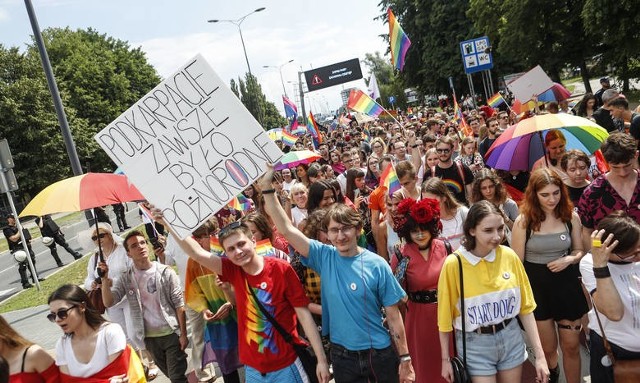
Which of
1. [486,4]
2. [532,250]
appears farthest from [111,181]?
[486,4]

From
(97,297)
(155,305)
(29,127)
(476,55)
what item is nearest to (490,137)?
(476,55)

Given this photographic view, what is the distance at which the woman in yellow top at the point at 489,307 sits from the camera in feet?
10.0

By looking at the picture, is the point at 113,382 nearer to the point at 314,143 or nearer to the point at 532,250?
the point at 532,250

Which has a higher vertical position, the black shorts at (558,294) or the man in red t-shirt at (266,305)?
the man in red t-shirt at (266,305)

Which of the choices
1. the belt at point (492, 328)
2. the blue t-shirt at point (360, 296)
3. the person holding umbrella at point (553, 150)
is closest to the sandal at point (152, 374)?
the blue t-shirt at point (360, 296)

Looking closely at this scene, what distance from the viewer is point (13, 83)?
38344mm

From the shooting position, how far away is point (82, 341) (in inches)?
122

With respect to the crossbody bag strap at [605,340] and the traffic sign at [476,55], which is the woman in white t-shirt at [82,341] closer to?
the crossbody bag strap at [605,340]

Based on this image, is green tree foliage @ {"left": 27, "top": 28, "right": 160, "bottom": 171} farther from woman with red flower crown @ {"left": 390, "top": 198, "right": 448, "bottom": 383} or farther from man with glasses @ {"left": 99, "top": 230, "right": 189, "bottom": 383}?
woman with red flower crown @ {"left": 390, "top": 198, "right": 448, "bottom": 383}

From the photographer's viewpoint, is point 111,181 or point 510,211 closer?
point 111,181

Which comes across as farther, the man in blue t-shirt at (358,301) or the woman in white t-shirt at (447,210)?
the woman in white t-shirt at (447,210)

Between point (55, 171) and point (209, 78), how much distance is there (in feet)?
134

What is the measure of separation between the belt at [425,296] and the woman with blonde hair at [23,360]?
230 centimetres

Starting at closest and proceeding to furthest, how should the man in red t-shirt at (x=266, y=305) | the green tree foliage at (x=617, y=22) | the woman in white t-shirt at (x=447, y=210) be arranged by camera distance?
the man in red t-shirt at (x=266, y=305) → the woman in white t-shirt at (x=447, y=210) → the green tree foliage at (x=617, y=22)
